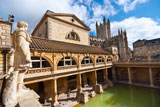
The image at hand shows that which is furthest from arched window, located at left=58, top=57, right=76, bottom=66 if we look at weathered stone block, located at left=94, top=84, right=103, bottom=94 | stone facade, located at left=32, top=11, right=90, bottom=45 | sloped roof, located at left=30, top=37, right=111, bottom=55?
weathered stone block, located at left=94, top=84, right=103, bottom=94

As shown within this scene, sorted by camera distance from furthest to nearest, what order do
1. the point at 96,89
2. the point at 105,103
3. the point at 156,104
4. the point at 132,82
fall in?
the point at 132,82
the point at 96,89
the point at 105,103
the point at 156,104

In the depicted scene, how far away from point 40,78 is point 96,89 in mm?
10591

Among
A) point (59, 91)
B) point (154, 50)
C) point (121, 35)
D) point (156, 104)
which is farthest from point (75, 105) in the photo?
point (154, 50)

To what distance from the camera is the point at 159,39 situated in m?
40.7

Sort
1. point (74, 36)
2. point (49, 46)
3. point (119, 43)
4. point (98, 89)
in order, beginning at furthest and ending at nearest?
point (119, 43), point (74, 36), point (98, 89), point (49, 46)

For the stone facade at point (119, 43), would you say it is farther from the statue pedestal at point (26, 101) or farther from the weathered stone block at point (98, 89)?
the statue pedestal at point (26, 101)

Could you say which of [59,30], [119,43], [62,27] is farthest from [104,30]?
[59,30]

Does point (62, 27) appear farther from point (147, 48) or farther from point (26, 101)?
point (147, 48)

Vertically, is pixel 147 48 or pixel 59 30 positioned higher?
pixel 59 30

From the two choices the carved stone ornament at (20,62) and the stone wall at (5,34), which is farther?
the stone wall at (5,34)

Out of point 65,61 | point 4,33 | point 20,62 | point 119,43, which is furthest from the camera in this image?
point 119,43

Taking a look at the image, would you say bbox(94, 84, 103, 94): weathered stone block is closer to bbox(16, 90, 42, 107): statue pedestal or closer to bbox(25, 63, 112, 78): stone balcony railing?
bbox(25, 63, 112, 78): stone balcony railing

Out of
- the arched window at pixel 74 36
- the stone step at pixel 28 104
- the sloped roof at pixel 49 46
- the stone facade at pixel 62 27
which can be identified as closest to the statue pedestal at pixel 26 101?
the stone step at pixel 28 104

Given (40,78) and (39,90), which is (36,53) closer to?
(40,78)
